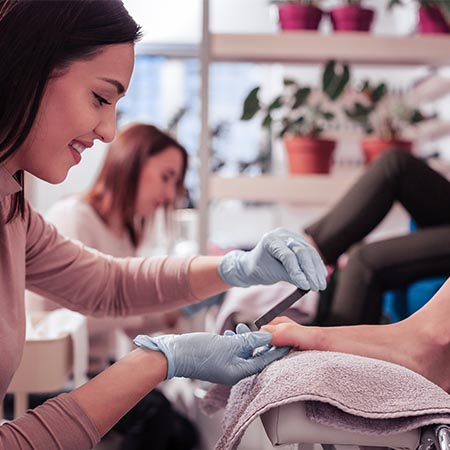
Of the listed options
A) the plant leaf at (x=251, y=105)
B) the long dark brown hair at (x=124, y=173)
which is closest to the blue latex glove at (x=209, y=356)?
the long dark brown hair at (x=124, y=173)

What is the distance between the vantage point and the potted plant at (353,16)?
254 cm

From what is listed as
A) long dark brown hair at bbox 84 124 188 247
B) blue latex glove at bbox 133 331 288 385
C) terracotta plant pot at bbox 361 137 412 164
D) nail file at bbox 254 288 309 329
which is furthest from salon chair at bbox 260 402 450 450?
terracotta plant pot at bbox 361 137 412 164

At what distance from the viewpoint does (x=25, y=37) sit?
95cm

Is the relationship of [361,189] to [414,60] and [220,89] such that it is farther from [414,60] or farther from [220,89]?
[220,89]

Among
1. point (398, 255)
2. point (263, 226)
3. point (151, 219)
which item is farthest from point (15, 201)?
point (263, 226)

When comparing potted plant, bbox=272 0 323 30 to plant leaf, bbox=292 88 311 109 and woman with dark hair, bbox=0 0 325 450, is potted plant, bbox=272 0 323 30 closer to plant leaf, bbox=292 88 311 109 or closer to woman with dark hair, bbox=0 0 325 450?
plant leaf, bbox=292 88 311 109

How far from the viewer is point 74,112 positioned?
1.00 metres

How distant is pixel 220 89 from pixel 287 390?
3992 millimetres

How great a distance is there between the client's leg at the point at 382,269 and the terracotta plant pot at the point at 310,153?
2.60ft

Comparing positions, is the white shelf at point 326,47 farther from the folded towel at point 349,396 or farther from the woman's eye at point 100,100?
the folded towel at point 349,396

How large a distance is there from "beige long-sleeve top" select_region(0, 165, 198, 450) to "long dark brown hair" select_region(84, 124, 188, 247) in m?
0.95

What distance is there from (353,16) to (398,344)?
1.69 metres

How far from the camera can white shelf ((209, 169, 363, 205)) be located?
2.40 meters

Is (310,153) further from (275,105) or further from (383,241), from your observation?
(383,241)
